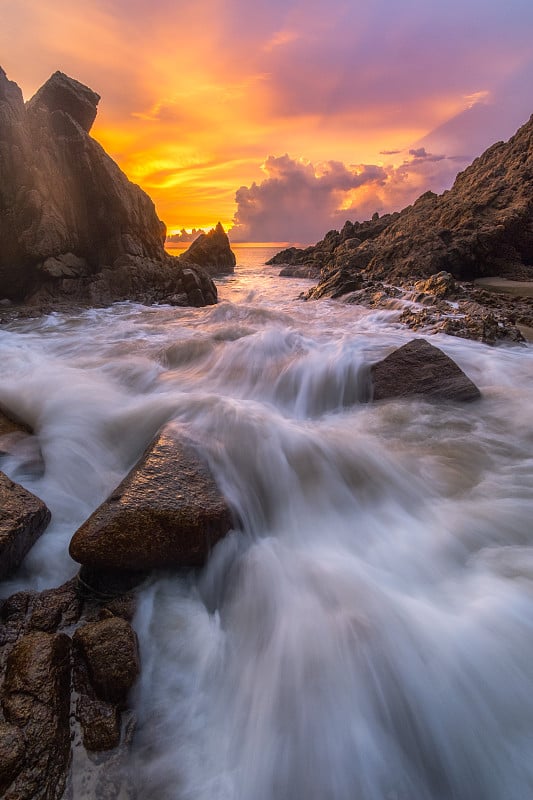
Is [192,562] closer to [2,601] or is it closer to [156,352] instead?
[2,601]

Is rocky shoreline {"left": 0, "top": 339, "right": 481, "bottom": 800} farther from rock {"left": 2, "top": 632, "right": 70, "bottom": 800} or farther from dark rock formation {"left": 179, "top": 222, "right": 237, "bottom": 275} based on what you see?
dark rock formation {"left": 179, "top": 222, "right": 237, "bottom": 275}

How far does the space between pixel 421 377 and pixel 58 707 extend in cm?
516

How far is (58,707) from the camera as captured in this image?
1697mm

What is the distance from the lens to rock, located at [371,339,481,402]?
5.40 metres

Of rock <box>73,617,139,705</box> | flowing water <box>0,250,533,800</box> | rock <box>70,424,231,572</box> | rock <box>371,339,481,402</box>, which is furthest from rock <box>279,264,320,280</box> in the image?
rock <box>73,617,139,705</box>

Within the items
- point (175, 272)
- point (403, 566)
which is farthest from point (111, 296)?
point (403, 566)

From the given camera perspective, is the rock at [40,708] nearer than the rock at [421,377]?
Yes

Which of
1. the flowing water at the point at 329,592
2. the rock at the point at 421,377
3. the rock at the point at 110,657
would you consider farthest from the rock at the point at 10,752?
the rock at the point at 421,377

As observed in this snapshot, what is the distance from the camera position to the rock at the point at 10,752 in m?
1.41

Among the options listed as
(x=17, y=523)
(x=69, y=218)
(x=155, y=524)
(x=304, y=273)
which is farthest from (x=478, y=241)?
(x=304, y=273)

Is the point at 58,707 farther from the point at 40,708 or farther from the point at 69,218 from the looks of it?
the point at 69,218

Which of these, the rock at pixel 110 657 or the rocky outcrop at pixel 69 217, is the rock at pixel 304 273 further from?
the rock at pixel 110 657

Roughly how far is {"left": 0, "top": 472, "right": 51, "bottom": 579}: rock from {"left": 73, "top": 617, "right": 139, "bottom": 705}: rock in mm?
784

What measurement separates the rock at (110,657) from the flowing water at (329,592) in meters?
0.12
